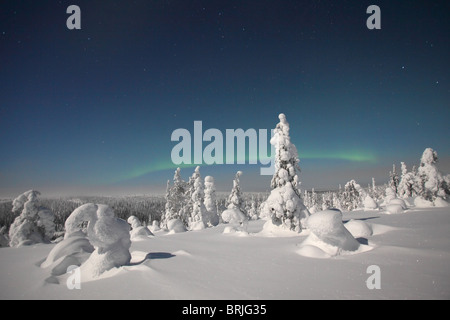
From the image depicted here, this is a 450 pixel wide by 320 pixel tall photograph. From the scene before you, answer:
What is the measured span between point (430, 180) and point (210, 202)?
99.4 ft

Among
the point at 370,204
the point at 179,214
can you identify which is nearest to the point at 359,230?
the point at 370,204

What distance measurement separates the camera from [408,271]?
21.9ft

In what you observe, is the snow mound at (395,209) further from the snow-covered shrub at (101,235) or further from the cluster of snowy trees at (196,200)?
the snow-covered shrub at (101,235)

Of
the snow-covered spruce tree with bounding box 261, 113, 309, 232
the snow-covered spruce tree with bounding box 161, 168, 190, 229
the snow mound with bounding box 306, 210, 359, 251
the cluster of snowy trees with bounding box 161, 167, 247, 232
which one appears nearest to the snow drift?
the snow mound with bounding box 306, 210, 359, 251

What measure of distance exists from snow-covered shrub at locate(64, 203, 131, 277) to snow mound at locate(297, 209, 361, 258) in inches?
288

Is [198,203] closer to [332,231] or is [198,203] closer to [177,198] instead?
[177,198]

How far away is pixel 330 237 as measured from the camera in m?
9.38

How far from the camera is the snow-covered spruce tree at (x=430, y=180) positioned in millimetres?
27203

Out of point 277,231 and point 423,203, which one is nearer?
point 277,231

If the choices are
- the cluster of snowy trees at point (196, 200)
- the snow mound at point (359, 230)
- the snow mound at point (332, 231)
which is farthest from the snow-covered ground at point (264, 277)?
the cluster of snowy trees at point (196, 200)

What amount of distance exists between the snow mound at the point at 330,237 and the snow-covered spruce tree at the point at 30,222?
26685 millimetres

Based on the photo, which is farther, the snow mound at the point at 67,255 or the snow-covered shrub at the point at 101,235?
the snow mound at the point at 67,255
